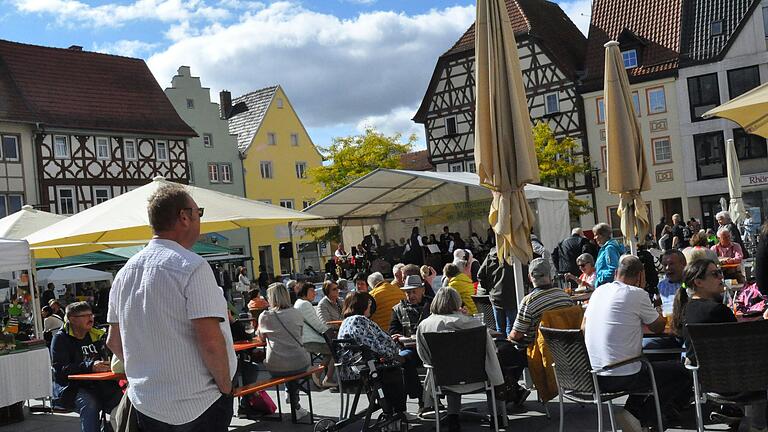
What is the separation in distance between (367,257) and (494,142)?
A: 18.5 meters

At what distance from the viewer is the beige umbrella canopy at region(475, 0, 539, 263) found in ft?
27.8

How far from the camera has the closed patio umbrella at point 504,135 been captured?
8.47 m

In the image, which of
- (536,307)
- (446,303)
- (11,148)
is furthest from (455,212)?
(11,148)

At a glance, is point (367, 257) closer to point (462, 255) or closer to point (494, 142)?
point (462, 255)

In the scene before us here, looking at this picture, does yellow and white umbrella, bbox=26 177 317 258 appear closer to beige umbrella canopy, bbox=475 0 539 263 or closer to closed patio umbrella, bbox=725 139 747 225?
beige umbrella canopy, bbox=475 0 539 263

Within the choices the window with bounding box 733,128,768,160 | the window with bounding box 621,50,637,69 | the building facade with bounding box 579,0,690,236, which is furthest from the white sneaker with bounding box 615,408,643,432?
the window with bounding box 621,50,637,69

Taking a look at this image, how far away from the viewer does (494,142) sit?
8492 millimetres

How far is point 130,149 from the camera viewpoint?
1604 inches

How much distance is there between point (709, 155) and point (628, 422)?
115 feet

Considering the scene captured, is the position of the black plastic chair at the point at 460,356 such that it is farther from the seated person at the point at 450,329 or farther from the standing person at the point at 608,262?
the standing person at the point at 608,262

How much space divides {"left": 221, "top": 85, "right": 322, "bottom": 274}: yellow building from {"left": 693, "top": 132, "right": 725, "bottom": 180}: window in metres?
21.2

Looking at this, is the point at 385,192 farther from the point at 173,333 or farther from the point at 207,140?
the point at 207,140

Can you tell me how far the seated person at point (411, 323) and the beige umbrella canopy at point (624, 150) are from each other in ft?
11.2

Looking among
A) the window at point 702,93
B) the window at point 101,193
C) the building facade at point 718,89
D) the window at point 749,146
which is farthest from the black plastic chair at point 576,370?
the window at point 101,193
